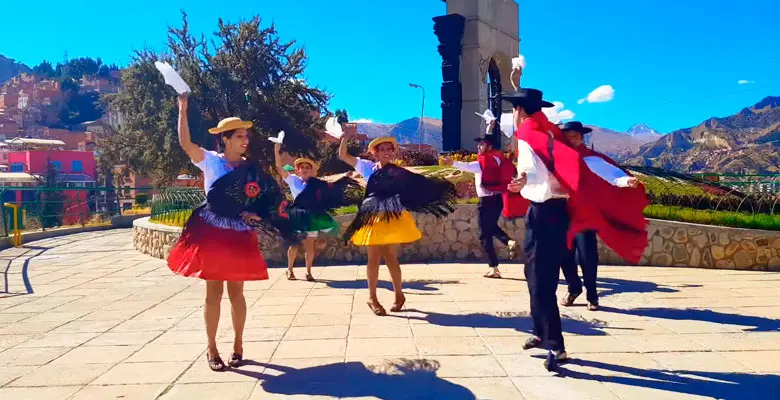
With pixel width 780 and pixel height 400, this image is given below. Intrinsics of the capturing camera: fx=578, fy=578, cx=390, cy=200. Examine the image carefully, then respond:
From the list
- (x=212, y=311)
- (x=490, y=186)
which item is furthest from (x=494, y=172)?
(x=212, y=311)

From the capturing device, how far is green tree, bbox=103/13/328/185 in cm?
2673

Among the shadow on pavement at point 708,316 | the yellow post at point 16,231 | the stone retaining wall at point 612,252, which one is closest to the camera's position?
the shadow on pavement at point 708,316

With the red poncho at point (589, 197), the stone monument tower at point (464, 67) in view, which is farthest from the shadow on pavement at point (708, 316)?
Answer: the stone monument tower at point (464, 67)

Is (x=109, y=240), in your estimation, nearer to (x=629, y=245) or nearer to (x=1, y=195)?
(x=1, y=195)

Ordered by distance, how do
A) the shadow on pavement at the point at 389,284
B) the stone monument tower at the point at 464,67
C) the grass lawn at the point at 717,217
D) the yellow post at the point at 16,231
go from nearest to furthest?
the shadow on pavement at the point at 389,284 → the grass lawn at the point at 717,217 → the yellow post at the point at 16,231 → the stone monument tower at the point at 464,67

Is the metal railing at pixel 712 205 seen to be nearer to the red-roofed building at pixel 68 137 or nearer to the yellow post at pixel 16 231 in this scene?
the yellow post at pixel 16 231

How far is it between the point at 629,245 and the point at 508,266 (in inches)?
186

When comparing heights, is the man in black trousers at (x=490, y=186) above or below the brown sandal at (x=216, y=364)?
above

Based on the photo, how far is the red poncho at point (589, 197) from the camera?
386cm

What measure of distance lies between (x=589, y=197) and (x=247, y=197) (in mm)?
2416

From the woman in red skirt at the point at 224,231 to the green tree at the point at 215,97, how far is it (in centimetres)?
2241

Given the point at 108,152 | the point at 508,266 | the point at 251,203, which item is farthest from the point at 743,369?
the point at 108,152

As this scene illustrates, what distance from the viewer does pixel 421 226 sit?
33.0 ft

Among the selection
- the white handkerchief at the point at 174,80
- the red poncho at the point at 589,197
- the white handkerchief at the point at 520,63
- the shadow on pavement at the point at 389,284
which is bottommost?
the shadow on pavement at the point at 389,284
